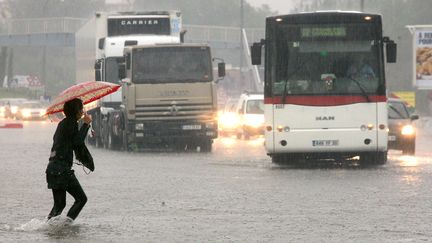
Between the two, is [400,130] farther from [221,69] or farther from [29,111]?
[29,111]

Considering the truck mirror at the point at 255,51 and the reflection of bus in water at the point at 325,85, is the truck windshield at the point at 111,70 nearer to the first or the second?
the reflection of bus in water at the point at 325,85

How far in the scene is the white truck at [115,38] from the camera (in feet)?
127

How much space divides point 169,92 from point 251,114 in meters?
11.3

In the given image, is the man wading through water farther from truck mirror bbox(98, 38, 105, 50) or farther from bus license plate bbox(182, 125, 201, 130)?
truck mirror bbox(98, 38, 105, 50)

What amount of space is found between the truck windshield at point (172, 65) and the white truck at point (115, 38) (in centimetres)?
218

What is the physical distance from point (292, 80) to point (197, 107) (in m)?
8.73

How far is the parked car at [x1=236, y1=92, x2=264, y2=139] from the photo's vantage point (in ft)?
152

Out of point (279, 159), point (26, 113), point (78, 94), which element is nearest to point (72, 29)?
point (26, 113)

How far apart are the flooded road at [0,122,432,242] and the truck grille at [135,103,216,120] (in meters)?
4.37

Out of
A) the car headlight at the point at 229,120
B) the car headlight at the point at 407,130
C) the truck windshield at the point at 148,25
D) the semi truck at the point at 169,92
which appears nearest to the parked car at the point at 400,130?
the car headlight at the point at 407,130

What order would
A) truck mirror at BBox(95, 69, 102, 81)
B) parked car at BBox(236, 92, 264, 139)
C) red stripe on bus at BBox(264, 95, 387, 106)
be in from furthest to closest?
1. parked car at BBox(236, 92, 264, 139)
2. truck mirror at BBox(95, 69, 102, 81)
3. red stripe on bus at BBox(264, 95, 387, 106)

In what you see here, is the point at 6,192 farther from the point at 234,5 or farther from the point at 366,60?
the point at 234,5

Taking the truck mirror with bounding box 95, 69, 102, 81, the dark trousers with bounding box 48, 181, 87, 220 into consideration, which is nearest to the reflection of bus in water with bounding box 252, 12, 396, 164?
the dark trousers with bounding box 48, 181, 87, 220

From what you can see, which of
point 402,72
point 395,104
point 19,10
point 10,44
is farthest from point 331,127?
point 19,10
